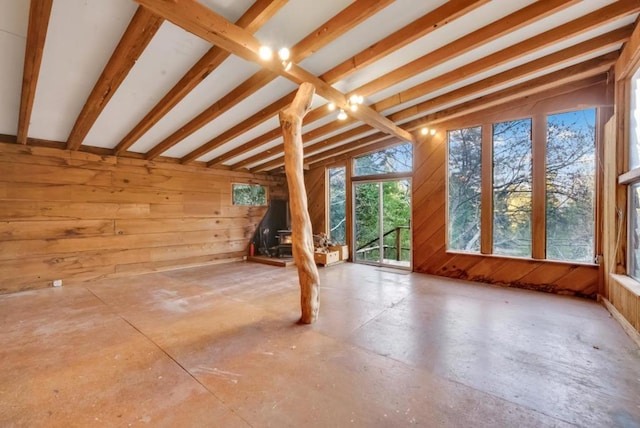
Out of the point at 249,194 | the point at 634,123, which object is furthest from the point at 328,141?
the point at 634,123

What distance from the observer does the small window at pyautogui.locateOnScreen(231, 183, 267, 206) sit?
6.97 metres

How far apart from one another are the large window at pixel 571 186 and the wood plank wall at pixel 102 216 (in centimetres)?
628

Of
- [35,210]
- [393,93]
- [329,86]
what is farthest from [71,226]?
[393,93]

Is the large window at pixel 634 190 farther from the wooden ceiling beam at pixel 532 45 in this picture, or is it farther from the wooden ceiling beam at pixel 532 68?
the wooden ceiling beam at pixel 532 45

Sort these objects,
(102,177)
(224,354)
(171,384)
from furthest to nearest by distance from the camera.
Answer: (102,177) → (224,354) → (171,384)

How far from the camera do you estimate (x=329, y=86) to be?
335 centimetres

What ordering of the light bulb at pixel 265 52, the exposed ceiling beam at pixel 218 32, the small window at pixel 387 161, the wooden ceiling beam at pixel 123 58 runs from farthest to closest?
the small window at pixel 387 161 < the light bulb at pixel 265 52 < the wooden ceiling beam at pixel 123 58 < the exposed ceiling beam at pixel 218 32

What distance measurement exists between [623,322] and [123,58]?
549 cm

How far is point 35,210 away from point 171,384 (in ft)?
14.3

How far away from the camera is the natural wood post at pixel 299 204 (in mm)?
3004

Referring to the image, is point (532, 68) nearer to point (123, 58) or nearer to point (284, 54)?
point (284, 54)

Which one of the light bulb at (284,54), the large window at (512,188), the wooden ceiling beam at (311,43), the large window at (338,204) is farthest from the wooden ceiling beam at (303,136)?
the large window at (512,188)

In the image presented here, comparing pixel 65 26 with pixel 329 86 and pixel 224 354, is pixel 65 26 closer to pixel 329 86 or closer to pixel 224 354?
pixel 329 86

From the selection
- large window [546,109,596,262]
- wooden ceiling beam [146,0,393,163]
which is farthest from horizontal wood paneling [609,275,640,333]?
wooden ceiling beam [146,0,393,163]
